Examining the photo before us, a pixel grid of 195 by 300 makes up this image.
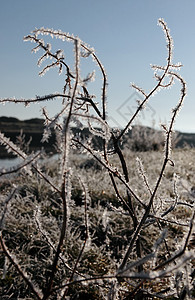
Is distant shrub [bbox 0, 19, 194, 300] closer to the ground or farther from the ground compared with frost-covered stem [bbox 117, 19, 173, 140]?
closer to the ground

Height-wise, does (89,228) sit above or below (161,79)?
below

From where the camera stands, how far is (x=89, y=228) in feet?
10.7

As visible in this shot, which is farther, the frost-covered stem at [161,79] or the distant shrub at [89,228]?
the frost-covered stem at [161,79]

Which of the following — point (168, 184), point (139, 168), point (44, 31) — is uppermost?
point (44, 31)

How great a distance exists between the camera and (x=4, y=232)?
305 cm

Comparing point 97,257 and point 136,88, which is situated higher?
point 136,88

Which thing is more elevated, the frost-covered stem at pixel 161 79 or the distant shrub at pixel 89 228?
the frost-covered stem at pixel 161 79

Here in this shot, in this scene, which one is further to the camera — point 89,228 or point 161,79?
point 89,228

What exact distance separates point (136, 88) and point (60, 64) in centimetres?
31

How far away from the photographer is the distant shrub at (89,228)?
73 cm

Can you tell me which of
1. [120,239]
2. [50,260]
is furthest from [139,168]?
[120,239]

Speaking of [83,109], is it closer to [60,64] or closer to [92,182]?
[60,64]

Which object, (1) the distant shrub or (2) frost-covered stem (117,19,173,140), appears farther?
(2) frost-covered stem (117,19,173,140)

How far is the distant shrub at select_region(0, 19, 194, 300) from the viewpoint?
→ 729mm
